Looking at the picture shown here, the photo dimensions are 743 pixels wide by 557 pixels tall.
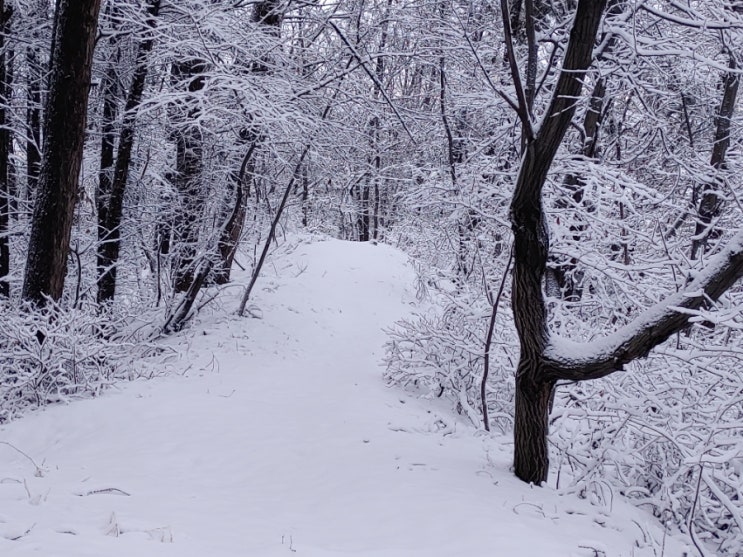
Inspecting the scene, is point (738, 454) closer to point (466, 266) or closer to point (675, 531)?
point (675, 531)

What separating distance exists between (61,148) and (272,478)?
15.7ft

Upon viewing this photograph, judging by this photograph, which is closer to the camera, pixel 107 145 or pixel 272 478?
pixel 272 478

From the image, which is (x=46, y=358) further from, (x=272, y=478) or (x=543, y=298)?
(x=543, y=298)

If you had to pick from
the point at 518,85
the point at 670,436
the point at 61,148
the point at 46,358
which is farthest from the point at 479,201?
the point at 46,358

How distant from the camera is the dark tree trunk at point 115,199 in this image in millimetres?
8664

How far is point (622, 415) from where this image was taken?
4.74 metres

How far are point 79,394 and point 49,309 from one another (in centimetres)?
108

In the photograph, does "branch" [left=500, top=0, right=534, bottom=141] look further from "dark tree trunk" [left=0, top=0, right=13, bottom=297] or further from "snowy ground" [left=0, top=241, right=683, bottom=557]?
"dark tree trunk" [left=0, top=0, right=13, bottom=297]

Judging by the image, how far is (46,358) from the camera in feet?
19.7

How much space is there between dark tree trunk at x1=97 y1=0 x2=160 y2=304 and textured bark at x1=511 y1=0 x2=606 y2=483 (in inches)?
265

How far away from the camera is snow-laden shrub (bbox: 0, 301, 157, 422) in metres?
5.93

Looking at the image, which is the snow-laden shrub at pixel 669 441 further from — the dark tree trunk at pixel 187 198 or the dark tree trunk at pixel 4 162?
the dark tree trunk at pixel 4 162

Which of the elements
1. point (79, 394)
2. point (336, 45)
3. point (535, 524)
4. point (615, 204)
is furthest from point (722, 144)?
point (79, 394)

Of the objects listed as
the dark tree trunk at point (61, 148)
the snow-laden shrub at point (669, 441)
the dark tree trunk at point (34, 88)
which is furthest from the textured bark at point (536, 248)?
the dark tree trunk at point (34, 88)
